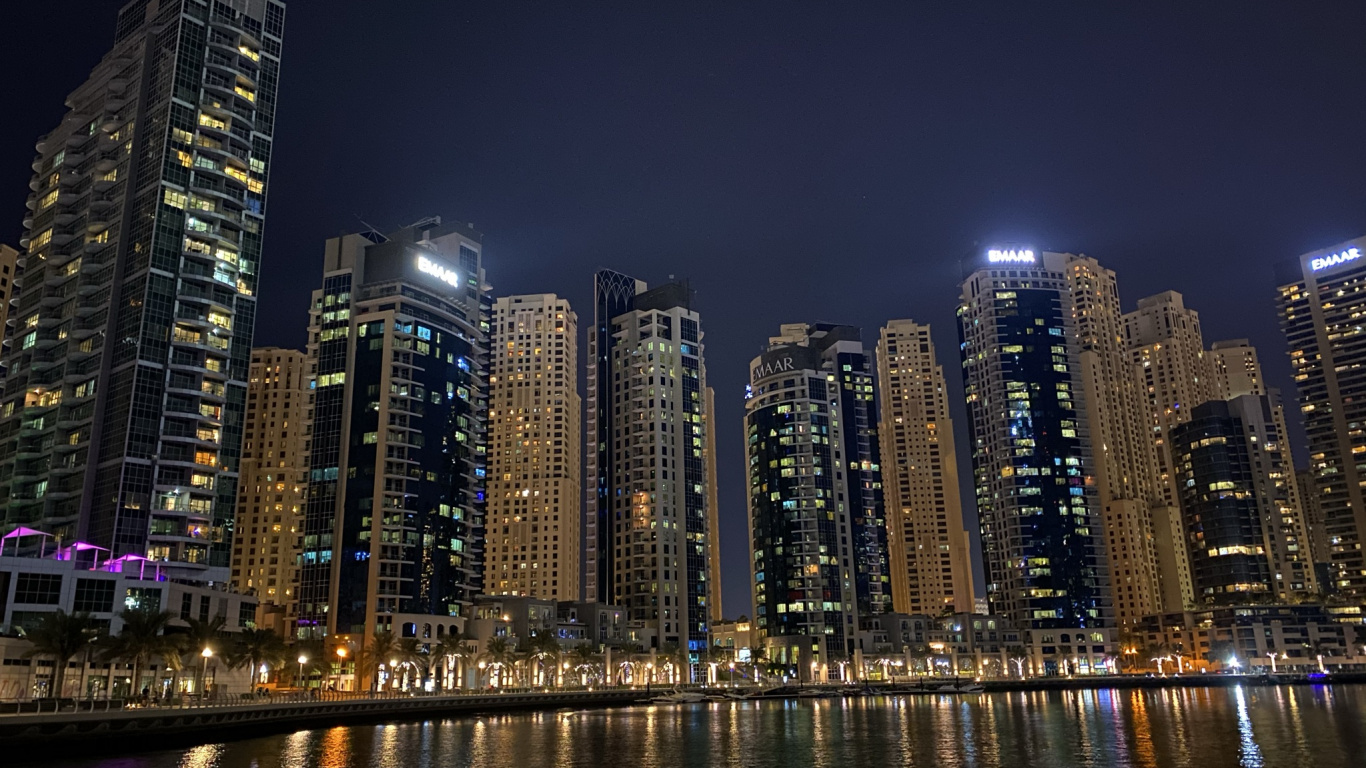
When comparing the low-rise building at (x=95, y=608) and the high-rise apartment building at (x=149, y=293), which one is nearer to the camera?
the low-rise building at (x=95, y=608)

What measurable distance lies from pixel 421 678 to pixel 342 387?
52686 mm

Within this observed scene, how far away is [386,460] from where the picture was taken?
183500mm

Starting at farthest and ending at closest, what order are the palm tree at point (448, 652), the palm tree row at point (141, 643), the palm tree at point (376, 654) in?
1. the palm tree at point (448, 652)
2. the palm tree at point (376, 654)
3. the palm tree row at point (141, 643)

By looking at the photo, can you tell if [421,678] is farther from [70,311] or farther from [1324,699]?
[1324,699]

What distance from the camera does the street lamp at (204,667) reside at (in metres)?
117

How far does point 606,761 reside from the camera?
8688cm

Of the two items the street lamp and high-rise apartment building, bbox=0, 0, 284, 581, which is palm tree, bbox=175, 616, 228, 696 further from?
high-rise apartment building, bbox=0, 0, 284, 581

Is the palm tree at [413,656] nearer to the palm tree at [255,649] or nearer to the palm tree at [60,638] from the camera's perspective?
the palm tree at [255,649]

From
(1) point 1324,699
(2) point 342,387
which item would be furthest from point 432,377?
(1) point 1324,699

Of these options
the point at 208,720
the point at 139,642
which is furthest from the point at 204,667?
the point at 208,720

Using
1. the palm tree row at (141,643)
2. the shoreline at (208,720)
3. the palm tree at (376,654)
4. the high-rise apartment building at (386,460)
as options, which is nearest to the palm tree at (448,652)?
the high-rise apartment building at (386,460)

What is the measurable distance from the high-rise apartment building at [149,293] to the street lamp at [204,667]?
51.5 feet

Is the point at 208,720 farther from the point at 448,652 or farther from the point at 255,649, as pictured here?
the point at 448,652

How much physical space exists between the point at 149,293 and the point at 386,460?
1941 inches
